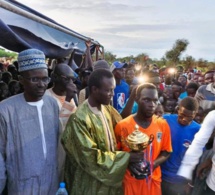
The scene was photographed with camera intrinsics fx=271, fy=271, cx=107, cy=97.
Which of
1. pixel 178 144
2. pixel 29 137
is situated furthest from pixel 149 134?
pixel 29 137

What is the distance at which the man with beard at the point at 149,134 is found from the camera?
2338 mm

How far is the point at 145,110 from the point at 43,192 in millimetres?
1095

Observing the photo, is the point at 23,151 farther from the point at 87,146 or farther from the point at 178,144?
the point at 178,144

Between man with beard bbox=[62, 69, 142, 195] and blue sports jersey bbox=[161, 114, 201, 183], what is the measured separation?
0.57 m

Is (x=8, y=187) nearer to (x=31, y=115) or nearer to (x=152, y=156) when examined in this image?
(x=31, y=115)

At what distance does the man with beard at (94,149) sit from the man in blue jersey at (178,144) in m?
0.56

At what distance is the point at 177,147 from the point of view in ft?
8.81

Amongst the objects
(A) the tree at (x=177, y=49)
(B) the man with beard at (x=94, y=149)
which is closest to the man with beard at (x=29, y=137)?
(B) the man with beard at (x=94, y=149)

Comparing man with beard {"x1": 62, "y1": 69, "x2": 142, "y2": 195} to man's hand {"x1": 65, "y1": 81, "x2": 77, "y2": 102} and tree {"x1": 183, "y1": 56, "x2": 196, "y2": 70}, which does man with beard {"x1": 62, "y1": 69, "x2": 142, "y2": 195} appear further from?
tree {"x1": 183, "y1": 56, "x2": 196, "y2": 70}

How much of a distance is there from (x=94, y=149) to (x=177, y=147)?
101 centimetres

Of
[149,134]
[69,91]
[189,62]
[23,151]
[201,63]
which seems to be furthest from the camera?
[201,63]

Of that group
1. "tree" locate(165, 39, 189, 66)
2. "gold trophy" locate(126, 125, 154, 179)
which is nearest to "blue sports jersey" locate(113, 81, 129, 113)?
"gold trophy" locate(126, 125, 154, 179)

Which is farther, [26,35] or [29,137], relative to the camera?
[26,35]

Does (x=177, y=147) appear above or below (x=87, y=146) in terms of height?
below
